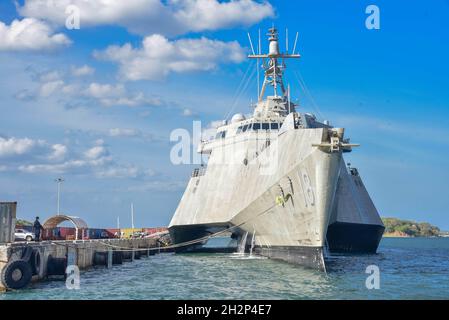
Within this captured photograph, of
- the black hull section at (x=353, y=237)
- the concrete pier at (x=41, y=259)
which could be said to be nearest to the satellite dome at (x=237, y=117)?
the black hull section at (x=353, y=237)

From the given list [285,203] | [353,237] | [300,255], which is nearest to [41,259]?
[285,203]

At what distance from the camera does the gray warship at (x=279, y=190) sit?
2508 cm

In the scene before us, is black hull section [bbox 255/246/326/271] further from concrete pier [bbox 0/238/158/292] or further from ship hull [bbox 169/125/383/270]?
concrete pier [bbox 0/238/158/292]

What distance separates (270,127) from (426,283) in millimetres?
17304

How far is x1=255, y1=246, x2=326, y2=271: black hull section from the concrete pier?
37.6 ft

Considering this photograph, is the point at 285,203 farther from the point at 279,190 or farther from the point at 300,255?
the point at 300,255

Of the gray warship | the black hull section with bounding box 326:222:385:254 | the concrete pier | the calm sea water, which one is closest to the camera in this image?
the calm sea water

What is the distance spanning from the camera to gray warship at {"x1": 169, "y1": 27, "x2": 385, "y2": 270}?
82.3 ft

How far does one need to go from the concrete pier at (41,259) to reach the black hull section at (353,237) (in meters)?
15.3

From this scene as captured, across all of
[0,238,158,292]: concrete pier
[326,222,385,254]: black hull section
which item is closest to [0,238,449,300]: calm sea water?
[0,238,158,292]: concrete pier

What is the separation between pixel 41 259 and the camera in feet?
85.8

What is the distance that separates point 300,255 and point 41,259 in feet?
42.0

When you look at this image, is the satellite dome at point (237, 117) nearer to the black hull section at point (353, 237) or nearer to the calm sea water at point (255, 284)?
the black hull section at point (353, 237)
